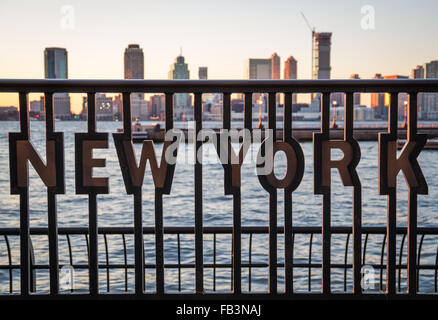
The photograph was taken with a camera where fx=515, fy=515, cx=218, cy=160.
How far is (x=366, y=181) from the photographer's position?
31.7 meters

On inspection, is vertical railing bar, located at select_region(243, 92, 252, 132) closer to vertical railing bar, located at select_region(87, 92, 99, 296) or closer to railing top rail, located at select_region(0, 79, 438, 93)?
railing top rail, located at select_region(0, 79, 438, 93)

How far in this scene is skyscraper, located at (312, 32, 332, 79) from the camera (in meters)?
131

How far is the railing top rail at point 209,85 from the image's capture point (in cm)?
208

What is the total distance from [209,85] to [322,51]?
13802cm

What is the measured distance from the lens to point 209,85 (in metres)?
2.09

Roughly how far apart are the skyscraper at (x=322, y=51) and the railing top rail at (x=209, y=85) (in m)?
131

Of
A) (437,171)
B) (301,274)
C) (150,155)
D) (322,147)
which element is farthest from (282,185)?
(437,171)

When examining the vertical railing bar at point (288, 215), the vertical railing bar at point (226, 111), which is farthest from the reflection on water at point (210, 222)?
the vertical railing bar at point (288, 215)

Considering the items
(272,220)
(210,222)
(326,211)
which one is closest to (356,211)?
(326,211)

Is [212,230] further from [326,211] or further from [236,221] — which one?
[326,211]

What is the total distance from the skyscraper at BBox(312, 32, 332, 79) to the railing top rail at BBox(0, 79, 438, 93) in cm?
13083

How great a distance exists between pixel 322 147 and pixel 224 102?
45 cm

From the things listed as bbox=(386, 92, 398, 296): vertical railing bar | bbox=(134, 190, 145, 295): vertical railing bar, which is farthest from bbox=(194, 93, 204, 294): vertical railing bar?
bbox=(386, 92, 398, 296): vertical railing bar
